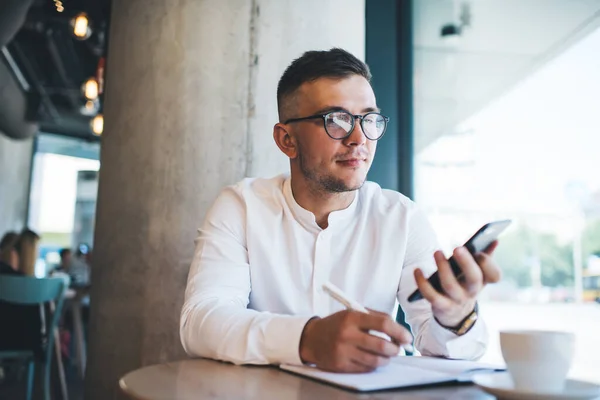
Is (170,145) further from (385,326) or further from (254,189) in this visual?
(385,326)

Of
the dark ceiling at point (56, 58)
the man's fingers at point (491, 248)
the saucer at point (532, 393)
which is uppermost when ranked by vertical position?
the dark ceiling at point (56, 58)

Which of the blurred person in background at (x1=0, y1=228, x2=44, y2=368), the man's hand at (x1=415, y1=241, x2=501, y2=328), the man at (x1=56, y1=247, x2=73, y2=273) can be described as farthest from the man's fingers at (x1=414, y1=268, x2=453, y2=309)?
the man at (x1=56, y1=247, x2=73, y2=273)

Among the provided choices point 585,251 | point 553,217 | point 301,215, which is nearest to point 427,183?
point 553,217

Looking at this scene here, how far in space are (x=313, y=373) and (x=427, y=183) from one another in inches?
77.3

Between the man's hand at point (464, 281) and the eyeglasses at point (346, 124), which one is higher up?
the eyeglasses at point (346, 124)

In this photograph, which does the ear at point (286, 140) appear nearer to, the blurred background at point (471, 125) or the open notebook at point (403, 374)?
the blurred background at point (471, 125)

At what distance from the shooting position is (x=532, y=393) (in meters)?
0.71

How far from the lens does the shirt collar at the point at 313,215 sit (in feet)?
5.29

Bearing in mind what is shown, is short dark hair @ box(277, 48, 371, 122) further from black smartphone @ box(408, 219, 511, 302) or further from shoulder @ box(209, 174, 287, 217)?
black smartphone @ box(408, 219, 511, 302)

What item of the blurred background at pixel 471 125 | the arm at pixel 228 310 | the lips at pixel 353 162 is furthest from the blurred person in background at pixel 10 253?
the lips at pixel 353 162

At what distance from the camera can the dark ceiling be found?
20.1 feet

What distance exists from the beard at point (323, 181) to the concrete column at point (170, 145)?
523mm

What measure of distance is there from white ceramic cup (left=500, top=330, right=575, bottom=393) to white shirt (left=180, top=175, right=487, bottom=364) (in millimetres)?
575

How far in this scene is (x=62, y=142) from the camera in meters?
12.4
